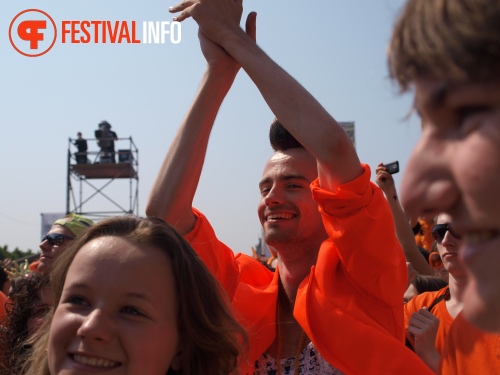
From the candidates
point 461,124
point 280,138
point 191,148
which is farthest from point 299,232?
point 461,124

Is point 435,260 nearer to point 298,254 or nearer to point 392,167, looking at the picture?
point 392,167

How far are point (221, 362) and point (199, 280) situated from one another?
25cm

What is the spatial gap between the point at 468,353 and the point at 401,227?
2760mm

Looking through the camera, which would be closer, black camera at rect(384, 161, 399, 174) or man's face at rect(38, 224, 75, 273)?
man's face at rect(38, 224, 75, 273)

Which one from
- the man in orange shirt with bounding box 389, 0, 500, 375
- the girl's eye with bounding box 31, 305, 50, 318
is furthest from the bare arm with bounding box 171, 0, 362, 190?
the girl's eye with bounding box 31, 305, 50, 318

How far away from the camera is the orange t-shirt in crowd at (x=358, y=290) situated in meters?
1.95

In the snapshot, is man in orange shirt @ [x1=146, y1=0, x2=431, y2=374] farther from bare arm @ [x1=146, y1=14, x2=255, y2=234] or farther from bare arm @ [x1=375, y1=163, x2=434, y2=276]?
bare arm @ [x1=375, y1=163, x2=434, y2=276]

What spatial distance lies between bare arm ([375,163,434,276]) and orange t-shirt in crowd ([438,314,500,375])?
8.79ft

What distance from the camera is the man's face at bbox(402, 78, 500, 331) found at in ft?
1.93

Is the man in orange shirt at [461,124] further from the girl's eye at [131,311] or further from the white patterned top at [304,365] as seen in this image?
the white patterned top at [304,365]

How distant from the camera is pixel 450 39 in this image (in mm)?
589

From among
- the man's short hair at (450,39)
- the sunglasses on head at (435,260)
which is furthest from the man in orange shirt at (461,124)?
the sunglasses on head at (435,260)

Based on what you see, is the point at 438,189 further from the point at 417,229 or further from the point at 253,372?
the point at 417,229

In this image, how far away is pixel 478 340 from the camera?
1.73m
